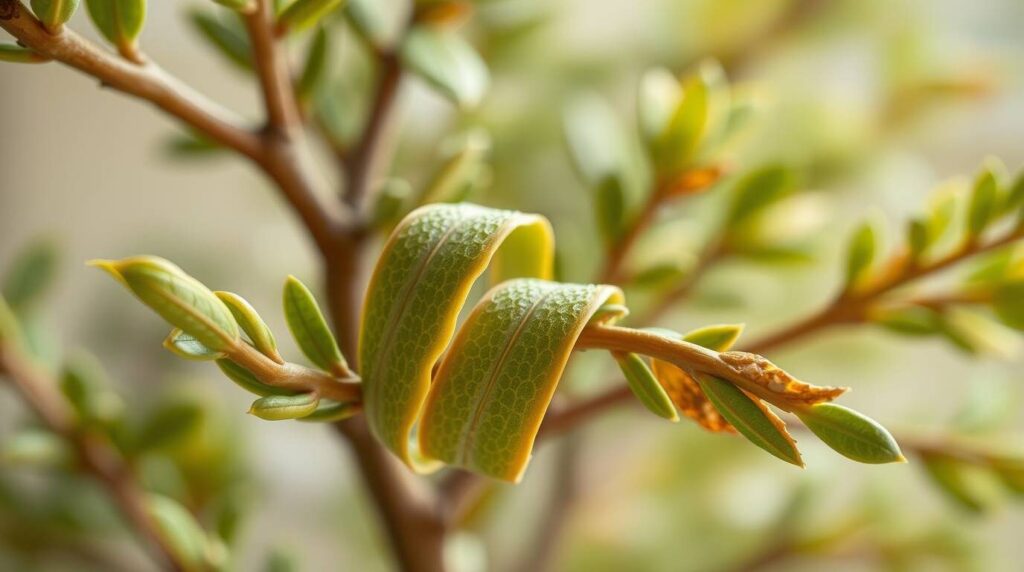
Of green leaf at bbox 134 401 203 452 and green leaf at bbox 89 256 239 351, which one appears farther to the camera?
green leaf at bbox 134 401 203 452

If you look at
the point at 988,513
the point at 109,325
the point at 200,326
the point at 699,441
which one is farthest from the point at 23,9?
the point at 109,325

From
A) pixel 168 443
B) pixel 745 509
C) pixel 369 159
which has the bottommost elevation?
pixel 745 509

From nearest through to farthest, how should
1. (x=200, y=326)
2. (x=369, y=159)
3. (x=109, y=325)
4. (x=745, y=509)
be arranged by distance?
(x=200, y=326), (x=369, y=159), (x=745, y=509), (x=109, y=325)

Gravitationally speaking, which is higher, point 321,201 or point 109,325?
point 321,201

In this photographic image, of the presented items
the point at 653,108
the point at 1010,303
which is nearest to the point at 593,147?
the point at 653,108

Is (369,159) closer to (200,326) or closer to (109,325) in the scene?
(200,326)

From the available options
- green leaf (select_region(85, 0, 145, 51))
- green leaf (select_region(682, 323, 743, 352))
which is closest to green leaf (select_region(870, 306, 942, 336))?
green leaf (select_region(682, 323, 743, 352))

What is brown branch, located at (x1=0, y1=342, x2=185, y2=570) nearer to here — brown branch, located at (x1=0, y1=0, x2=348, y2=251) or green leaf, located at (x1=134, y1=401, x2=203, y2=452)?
green leaf, located at (x1=134, y1=401, x2=203, y2=452)
